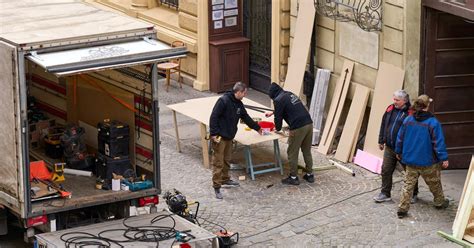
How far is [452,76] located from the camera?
640 inches

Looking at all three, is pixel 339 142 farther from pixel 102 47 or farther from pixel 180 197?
pixel 102 47

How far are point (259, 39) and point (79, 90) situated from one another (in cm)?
613

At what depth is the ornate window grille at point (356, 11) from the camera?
665 inches

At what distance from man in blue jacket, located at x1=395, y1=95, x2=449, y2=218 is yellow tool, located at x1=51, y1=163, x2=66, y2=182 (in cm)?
427

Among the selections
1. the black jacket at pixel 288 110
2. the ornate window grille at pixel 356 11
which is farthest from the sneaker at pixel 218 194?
the ornate window grille at pixel 356 11

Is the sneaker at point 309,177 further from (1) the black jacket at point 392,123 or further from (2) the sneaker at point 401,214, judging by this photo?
(2) the sneaker at point 401,214

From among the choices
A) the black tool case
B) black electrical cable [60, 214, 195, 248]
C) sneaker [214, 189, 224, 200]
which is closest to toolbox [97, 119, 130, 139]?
the black tool case

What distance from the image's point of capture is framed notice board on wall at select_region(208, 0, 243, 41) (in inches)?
834

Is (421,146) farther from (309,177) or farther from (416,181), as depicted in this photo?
(309,177)

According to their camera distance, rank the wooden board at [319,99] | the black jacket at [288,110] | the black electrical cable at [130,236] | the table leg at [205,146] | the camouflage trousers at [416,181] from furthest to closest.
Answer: the wooden board at [319,99], the table leg at [205,146], the black jacket at [288,110], the camouflage trousers at [416,181], the black electrical cable at [130,236]

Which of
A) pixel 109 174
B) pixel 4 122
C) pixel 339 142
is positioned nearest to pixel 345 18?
pixel 339 142

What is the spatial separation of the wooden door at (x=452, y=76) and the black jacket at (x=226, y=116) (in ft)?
8.71

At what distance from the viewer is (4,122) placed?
13.3 meters

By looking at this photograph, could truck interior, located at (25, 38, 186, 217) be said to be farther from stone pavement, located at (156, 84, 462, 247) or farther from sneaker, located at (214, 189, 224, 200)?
sneaker, located at (214, 189, 224, 200)
